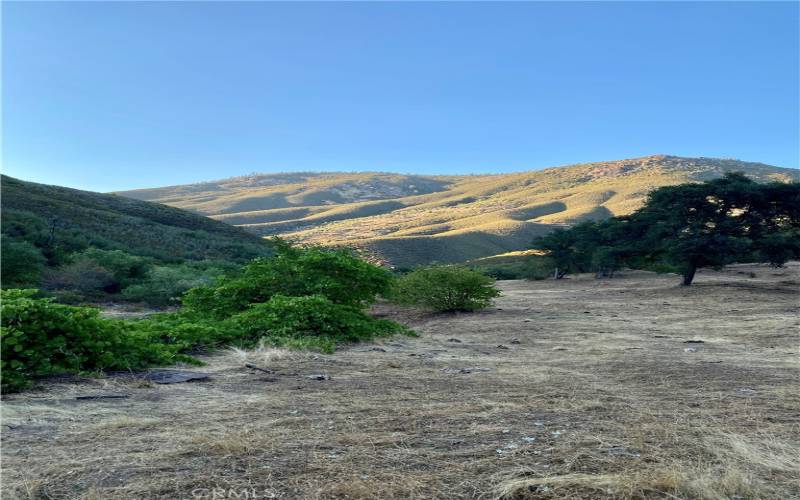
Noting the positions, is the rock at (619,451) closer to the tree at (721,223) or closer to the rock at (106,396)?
the rock at (106,396)

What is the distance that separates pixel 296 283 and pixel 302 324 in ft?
10.6

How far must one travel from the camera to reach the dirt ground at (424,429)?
9.87 ft

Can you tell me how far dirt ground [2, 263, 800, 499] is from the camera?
9.87ft

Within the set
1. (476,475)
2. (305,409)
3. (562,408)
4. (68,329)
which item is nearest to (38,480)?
(305,409)

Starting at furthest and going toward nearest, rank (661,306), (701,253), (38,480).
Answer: (701,253), (661,306), (38,480)

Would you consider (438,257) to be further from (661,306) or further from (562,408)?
(562,408)

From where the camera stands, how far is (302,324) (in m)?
9.19

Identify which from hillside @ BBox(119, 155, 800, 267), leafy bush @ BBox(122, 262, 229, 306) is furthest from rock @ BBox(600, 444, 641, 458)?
hillside @ BBox(119, 155, 800, 267)

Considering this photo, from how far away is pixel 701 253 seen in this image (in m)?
21.4

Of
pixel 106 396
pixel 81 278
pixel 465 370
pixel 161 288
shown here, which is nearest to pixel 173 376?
pixel 106 396

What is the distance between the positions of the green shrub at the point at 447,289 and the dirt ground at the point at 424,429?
7839mm

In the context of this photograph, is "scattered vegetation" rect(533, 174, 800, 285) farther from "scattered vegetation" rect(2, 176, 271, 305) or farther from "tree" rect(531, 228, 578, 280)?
"scattered vegetation" rect(2, 176, 271, 305)

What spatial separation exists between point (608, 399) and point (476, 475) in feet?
8.61

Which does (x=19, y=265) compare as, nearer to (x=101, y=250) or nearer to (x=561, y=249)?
(x=101, y=250)
